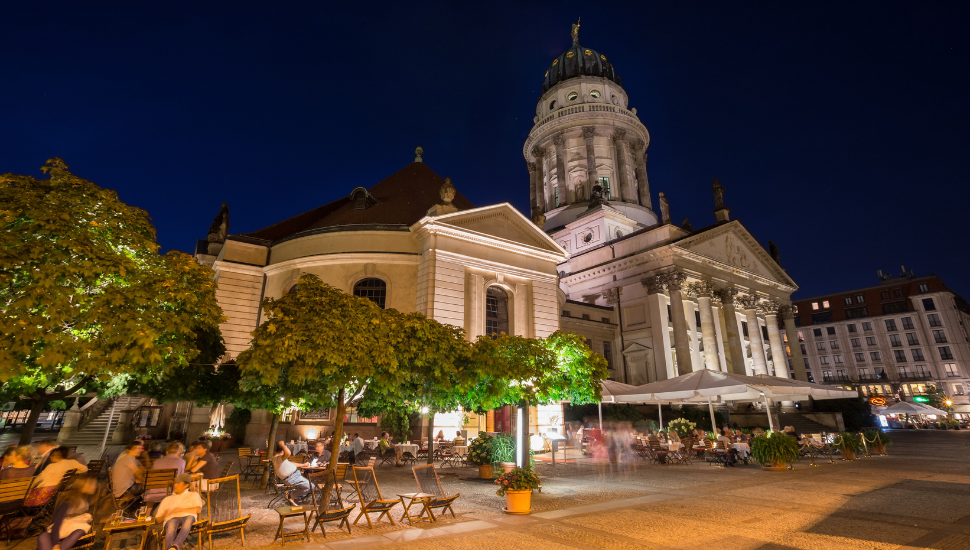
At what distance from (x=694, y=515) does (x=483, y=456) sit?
23.4 ft

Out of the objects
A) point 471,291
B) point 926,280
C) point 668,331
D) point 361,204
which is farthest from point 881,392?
point 361,204

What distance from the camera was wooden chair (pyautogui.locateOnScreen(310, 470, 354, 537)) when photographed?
24.9 ft

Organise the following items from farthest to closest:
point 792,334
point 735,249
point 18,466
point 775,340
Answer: point 792,334 → point 775,340 → point 735,249 → point 18,466

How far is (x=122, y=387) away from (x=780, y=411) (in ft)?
126

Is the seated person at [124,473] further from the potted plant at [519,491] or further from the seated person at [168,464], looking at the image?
the potted plant at [519,491]

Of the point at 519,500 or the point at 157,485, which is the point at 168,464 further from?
the point at 519,500

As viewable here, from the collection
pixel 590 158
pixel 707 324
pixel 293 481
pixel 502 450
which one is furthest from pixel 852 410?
pixel 293 481

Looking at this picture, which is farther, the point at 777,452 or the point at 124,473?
the point at 777,452

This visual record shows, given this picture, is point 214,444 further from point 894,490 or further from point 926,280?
point 926,280

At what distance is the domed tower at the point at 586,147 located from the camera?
51750mm

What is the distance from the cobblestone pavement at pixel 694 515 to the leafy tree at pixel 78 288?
14.0ft

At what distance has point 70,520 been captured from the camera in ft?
19.7

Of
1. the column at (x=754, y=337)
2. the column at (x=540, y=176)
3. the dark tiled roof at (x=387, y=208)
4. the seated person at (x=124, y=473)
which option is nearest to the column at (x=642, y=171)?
the column at (x=540, y=176)

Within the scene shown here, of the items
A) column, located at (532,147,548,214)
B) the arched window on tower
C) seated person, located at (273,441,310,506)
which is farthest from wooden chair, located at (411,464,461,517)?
column, located at (532,147,548,214)
